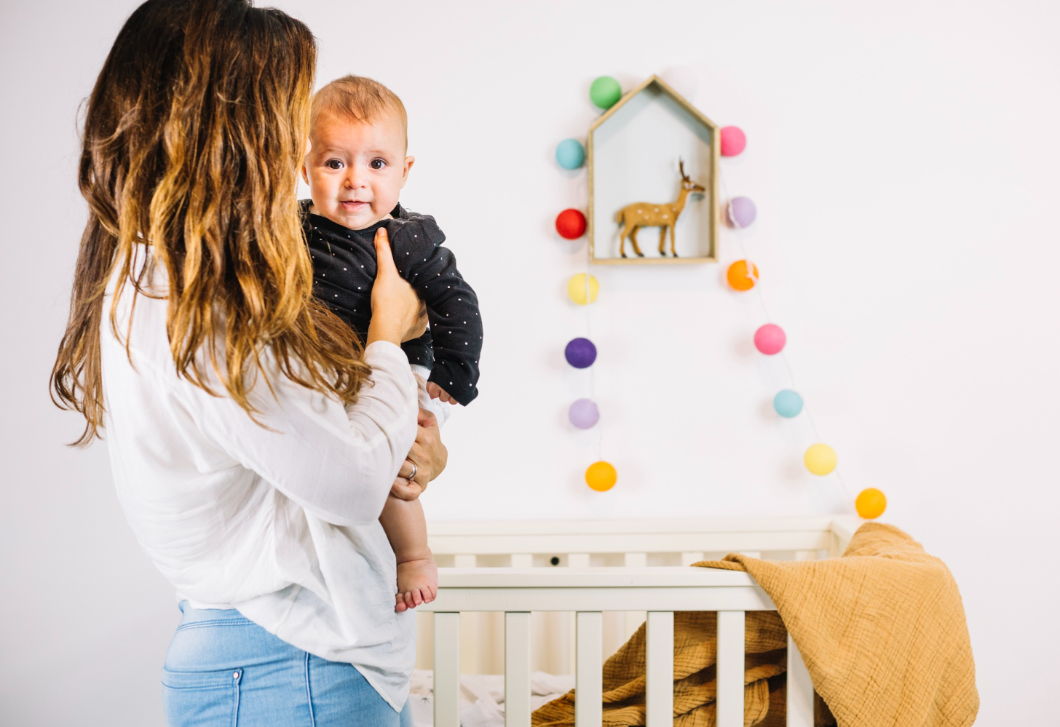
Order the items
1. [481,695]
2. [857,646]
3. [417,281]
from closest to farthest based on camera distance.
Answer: [417,281], [857,646], [481,695]

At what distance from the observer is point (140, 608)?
176 centimetres

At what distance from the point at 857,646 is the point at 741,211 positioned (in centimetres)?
97

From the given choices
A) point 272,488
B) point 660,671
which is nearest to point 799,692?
point 660,671

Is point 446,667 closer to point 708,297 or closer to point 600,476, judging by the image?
point 600,476

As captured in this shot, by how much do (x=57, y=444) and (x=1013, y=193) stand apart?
7.62 feet

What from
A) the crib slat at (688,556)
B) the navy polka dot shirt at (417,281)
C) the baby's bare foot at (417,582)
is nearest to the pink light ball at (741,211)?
the crib slat at (688,556)

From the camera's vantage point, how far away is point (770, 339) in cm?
170

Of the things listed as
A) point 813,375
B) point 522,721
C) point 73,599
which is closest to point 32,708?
point 73,599

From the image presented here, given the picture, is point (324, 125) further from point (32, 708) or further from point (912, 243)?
point (32, 708)

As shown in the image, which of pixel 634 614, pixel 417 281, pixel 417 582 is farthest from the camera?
pixel 634 614

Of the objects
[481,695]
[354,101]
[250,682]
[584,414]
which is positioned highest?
[354,101]

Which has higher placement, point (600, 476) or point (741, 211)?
point (741, 211)

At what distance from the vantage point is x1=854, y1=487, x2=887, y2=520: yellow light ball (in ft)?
5.54

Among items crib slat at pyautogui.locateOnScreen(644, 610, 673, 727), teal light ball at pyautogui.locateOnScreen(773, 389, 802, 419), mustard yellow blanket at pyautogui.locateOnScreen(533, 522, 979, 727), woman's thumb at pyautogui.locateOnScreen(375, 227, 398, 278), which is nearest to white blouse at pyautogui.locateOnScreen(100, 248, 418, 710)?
woman's thumb at pyautogui.locateOnScreen(375, 227, 398, 278)
